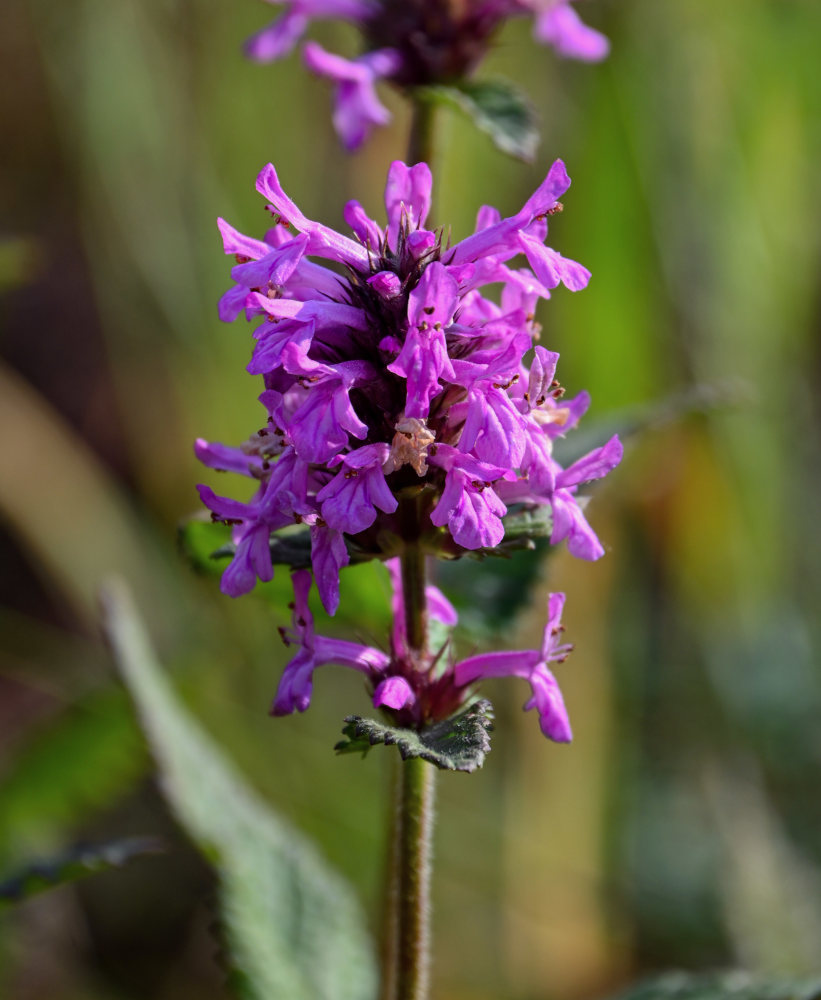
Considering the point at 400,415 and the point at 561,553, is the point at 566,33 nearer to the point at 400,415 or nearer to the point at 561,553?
the point at 561,553

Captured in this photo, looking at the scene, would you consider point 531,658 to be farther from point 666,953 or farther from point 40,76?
point 40,76

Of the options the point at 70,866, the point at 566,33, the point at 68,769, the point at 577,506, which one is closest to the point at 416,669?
the point at 577,506

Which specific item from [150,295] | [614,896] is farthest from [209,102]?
[614,896]

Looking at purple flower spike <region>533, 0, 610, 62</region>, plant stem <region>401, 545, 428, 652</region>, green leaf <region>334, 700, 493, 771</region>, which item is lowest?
green leaf <region>334, 700, 493, 771</region>

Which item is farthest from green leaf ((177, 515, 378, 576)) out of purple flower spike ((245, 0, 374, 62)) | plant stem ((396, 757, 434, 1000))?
purple flower spike ((245, 0, 374, 62))

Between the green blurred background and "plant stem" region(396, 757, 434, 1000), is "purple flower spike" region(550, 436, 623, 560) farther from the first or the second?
the green blurred background

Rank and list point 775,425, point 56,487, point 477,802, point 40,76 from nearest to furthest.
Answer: point 477,802
point 56,487
point 775,425
point 40,76

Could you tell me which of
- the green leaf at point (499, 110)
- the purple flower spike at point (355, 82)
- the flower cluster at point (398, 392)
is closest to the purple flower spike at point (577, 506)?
the flower cluster at point (398, 392)
